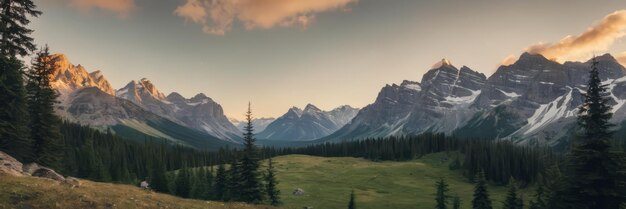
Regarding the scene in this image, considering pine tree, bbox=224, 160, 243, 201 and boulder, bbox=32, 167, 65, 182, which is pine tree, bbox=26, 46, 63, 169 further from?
pine tree, bbox=224, 160, 243, 201

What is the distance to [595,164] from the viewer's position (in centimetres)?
3866

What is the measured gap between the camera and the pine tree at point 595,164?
123 feet

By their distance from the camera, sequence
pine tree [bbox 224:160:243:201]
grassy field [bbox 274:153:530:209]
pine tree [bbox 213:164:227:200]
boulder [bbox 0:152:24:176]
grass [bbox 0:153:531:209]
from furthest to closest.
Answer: grassy field [bbox 274:153:530:209], pine tree [bbox 213:164:227:200], pine tree [bbox 224:160:243:201], boulder [bbox 0:152:24:176], grass [bbox 0:153:531:209]

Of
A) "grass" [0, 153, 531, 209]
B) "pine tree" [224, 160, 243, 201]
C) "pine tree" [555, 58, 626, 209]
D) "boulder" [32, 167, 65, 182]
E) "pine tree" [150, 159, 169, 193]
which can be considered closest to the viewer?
"grass" [0, 153, 531, 209]

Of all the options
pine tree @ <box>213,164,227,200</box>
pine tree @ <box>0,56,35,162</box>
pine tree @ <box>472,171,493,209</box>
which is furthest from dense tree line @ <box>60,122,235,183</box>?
pine tree @ <box>472,171,493,209</box>

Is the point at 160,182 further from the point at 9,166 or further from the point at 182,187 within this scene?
the point at 9,166

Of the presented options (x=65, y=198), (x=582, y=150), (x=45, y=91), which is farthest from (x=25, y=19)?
(x=582, y=150)

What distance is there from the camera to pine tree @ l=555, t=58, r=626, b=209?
37344mm

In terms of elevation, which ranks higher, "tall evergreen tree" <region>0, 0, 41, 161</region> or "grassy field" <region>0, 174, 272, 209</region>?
"tall evergreen tree" <region>0, 0, 41, 161</region>

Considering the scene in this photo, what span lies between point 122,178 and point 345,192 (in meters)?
64.2

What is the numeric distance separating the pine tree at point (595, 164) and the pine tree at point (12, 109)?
58.2 metres

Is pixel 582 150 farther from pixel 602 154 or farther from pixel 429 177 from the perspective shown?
pixel 429 177

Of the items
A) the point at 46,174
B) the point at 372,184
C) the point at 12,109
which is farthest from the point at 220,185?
the point at 372,184

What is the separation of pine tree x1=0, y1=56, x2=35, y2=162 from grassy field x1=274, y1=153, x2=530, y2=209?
5370cm
